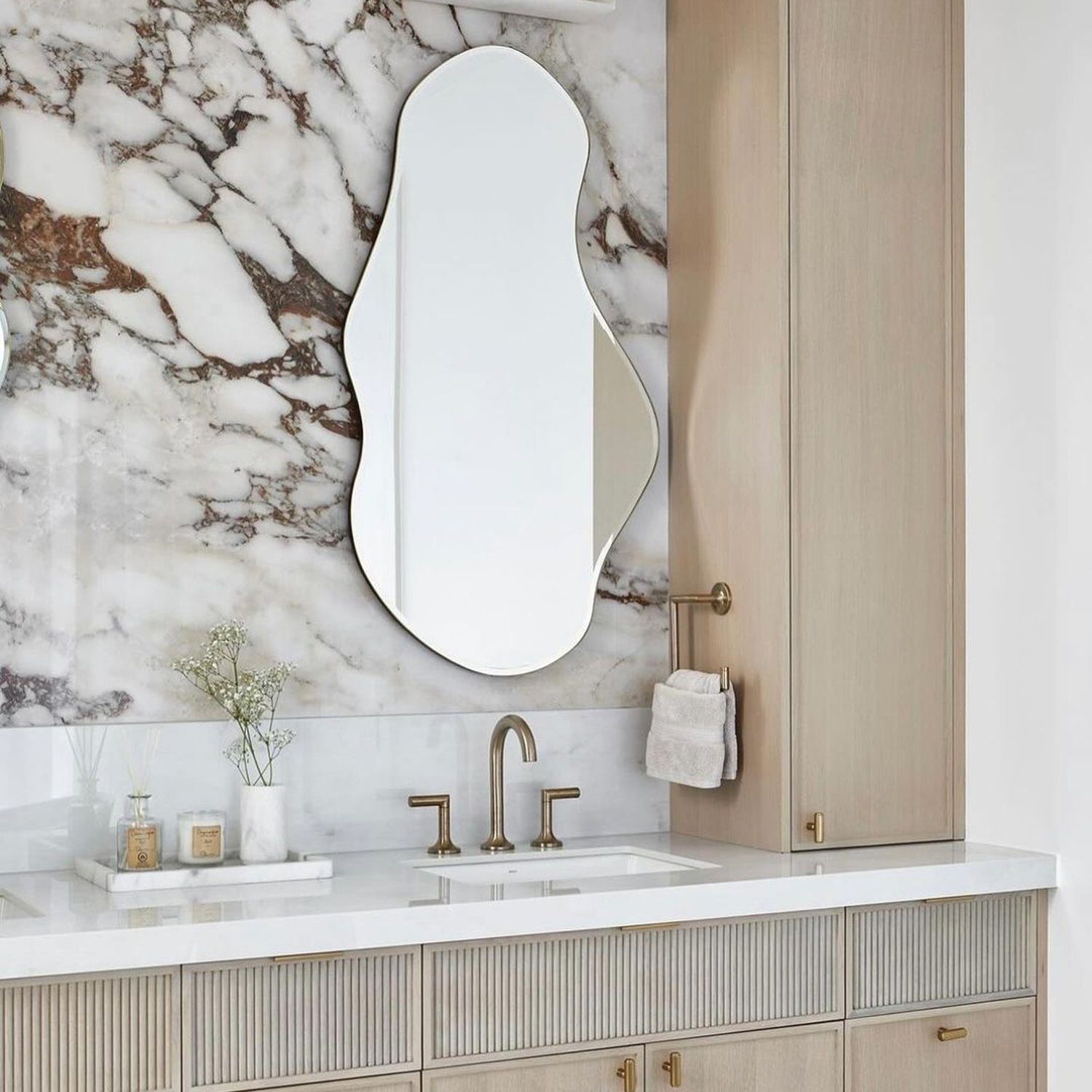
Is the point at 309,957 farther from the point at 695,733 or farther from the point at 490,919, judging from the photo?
the point at 695,733

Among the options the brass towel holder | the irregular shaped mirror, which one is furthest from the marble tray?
the brass towel holder

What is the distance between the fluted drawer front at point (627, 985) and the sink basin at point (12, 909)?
21.6 inches

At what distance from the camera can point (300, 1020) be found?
2096 millimetres

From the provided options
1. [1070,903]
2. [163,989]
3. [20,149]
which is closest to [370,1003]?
[163,989]

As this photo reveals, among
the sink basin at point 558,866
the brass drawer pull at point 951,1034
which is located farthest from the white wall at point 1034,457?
the sink basin at point 558,866

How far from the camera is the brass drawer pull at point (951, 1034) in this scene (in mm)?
2527

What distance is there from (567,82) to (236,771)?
1.40 m

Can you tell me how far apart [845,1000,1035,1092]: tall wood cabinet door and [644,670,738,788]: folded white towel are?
49 centimetres

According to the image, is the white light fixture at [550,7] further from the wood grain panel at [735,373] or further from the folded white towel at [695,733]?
the folded white towel at [695,733]

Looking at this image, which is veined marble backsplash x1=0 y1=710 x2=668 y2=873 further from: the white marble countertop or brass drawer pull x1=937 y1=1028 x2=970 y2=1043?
brass drawer pull x1=937 y1=1028 x2=970 y2=1043

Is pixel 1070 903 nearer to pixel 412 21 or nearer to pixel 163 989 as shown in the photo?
pixel 163 989

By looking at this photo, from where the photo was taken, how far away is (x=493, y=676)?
9.20ft

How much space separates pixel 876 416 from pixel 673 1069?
1.17 meters

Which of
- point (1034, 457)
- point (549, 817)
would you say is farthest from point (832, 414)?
point (549, 817)
